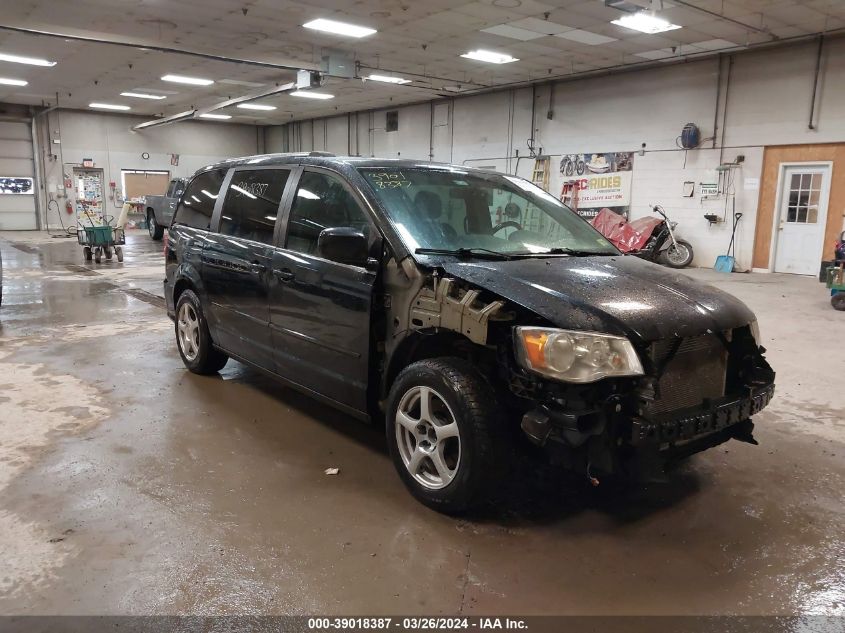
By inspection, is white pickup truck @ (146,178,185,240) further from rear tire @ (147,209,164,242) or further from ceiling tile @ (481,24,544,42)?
ceiling tile @ (481,24,544,42)

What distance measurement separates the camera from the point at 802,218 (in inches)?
474

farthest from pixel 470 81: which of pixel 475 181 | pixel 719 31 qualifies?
pixel 475 181

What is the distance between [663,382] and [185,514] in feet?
7.13

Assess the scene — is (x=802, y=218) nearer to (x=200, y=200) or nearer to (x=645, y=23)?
(x=645, y=23)

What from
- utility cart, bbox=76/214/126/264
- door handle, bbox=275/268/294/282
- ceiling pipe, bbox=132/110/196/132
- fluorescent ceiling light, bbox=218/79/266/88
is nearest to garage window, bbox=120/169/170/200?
ceiling pipe, bbox=132/110/196/132

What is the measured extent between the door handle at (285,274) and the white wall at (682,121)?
38.7 feet

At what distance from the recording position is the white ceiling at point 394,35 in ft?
32.6

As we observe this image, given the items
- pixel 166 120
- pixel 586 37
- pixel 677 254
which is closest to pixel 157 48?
pixel 586 37

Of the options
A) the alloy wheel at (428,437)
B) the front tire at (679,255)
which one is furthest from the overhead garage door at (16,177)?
the alloy wheel at (428,437)

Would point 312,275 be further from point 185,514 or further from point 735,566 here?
point 735,566

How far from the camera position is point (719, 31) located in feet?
35.7

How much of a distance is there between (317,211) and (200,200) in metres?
1.68

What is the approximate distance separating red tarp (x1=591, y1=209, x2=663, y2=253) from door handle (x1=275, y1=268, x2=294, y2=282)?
10.5m

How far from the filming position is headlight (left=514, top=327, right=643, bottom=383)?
2.38m
